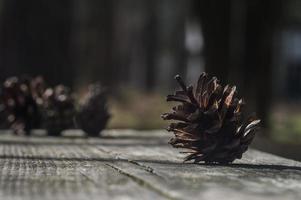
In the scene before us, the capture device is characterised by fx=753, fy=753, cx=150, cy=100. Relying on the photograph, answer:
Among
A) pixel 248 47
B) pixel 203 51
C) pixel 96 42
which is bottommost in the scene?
pixel 203 51

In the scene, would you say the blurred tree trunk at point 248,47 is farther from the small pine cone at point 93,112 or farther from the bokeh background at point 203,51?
the small pine cone at point 93,112

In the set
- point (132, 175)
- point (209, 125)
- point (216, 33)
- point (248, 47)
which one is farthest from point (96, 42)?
point (132, 175)

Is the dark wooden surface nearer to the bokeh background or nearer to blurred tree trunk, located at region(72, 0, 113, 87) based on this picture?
the bokeh background

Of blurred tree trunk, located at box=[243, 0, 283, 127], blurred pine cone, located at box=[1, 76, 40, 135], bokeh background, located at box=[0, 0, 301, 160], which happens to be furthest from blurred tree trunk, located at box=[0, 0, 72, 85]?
blurred tree trunk, located at box=[243, 0, 283, 127]

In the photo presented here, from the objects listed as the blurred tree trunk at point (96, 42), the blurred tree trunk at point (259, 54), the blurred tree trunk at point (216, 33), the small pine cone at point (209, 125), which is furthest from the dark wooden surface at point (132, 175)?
the blurred tree trunk at point (96, 42)

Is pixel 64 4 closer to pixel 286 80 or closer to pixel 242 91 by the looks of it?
pixel 242 91

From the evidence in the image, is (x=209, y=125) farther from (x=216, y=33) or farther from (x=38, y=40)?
(x=216, y=33)

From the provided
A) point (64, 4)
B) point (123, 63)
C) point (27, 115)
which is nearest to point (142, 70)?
point (123, 63)
